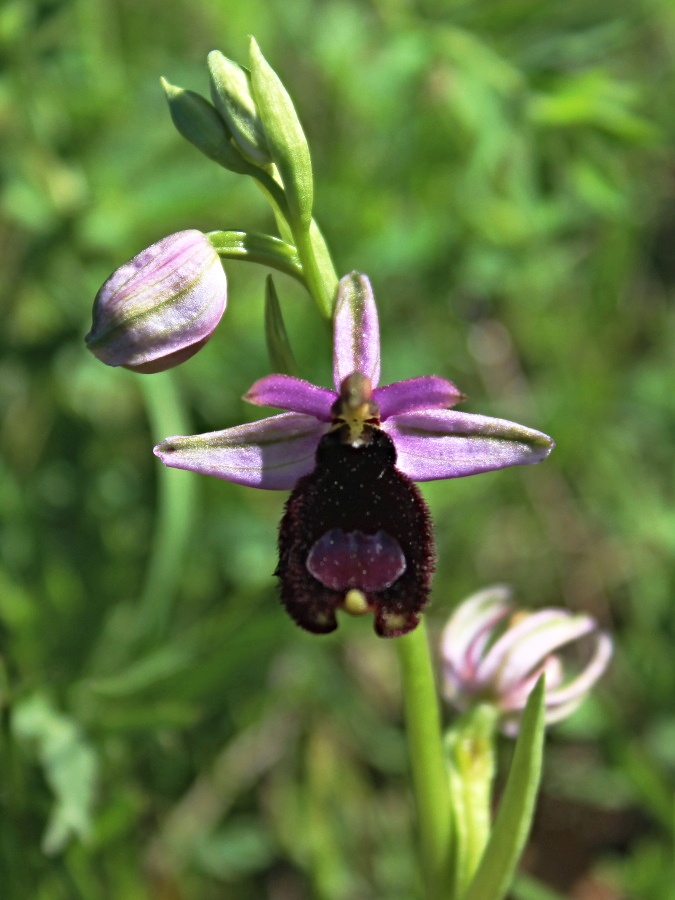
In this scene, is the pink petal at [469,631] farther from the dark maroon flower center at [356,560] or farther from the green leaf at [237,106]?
the green leaf at [237,106]

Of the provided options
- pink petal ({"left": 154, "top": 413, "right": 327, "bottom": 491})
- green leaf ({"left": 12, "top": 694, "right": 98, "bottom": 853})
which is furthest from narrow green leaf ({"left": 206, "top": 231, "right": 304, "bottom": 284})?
green leaf ({"left": 12, "top": 694, "right": 98, "bottom": 853})

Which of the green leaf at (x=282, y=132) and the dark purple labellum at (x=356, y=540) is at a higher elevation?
the green leaf at (x=282, y=132)

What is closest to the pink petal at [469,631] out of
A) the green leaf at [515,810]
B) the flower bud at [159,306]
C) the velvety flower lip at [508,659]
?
the velvety flower lip at [508,659]

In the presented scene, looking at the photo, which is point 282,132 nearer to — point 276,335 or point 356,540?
point 276,335

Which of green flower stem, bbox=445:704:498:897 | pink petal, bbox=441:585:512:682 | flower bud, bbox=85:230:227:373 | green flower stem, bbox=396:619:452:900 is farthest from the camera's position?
pink petal, bbox=441:585:512:682

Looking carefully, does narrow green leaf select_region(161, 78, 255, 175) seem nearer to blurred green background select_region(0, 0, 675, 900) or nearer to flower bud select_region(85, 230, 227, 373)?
flower bud select_region(85, 230, 227, 373)

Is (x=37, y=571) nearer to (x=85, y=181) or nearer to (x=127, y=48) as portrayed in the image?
(x=85, y=181)

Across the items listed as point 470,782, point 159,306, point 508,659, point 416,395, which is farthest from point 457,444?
point 470,782

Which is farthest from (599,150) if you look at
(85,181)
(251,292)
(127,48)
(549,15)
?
(127,48)
